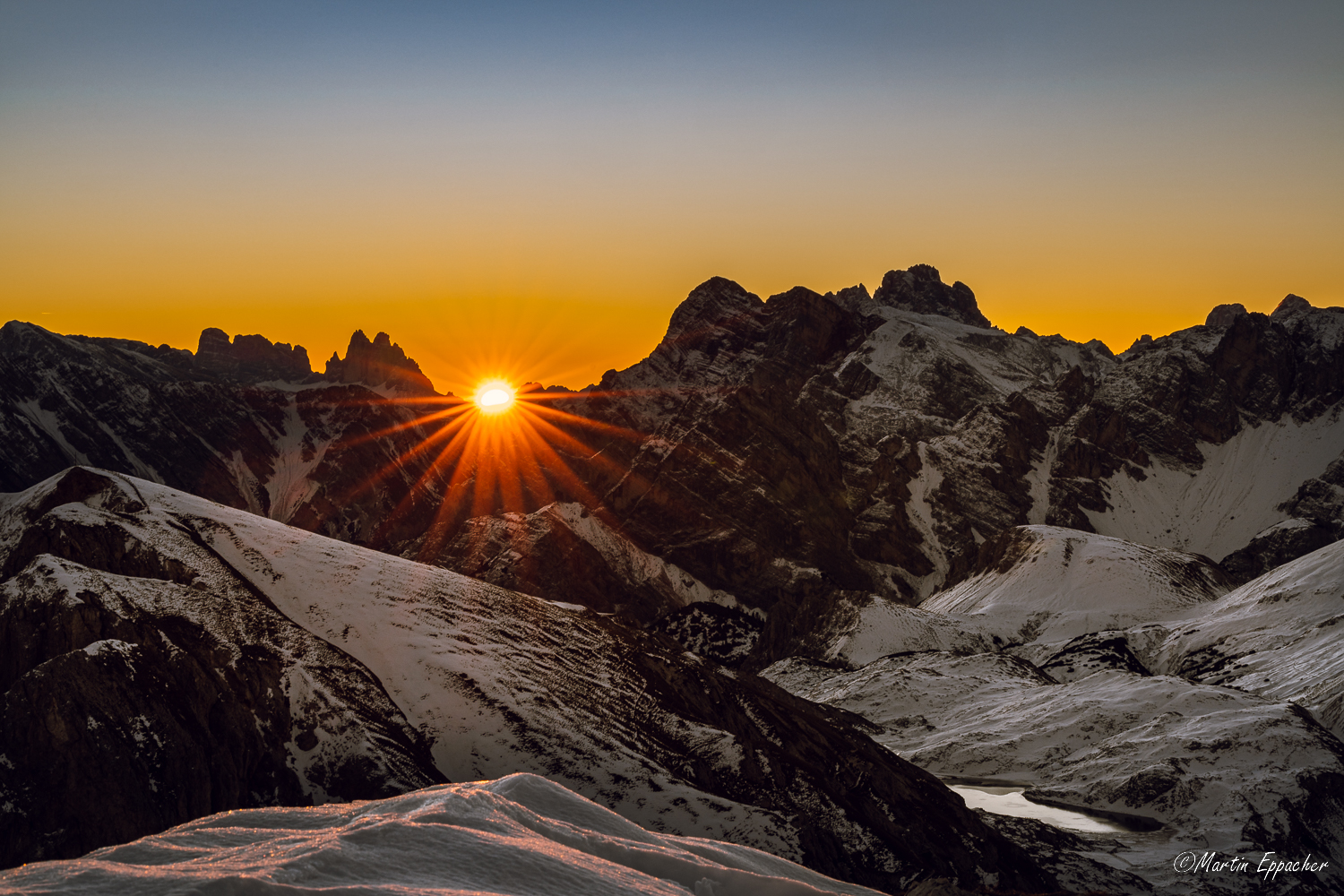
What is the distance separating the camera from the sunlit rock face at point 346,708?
9212 centimetres

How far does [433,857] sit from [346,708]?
2668 inches

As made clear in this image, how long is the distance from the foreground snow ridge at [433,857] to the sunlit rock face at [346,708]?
4270cm

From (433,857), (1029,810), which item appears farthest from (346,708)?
(1029,810)

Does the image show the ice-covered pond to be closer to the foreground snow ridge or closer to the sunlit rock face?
the sunlit rock face

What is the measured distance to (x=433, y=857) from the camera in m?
39.6

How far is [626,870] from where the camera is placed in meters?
43.5

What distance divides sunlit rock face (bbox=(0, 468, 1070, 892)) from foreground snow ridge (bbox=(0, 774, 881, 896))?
140 feet

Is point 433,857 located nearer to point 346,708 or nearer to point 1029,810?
point 346,708

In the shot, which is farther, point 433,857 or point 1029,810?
point 1029,810

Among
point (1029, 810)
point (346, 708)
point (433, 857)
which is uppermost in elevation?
point (433, 857)

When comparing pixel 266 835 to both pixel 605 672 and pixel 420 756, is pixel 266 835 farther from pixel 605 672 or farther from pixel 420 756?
pixel 605 672

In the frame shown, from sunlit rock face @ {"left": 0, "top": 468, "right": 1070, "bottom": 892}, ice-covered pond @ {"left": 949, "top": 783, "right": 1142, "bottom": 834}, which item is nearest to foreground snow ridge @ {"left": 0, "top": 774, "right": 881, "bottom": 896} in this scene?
sunlit rock face @ {"left": 0, "top": 468, "right": 1070, "bottom": 892}

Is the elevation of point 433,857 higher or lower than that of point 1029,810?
higher

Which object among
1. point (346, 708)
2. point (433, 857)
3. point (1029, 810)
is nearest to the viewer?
point (433, 857)
